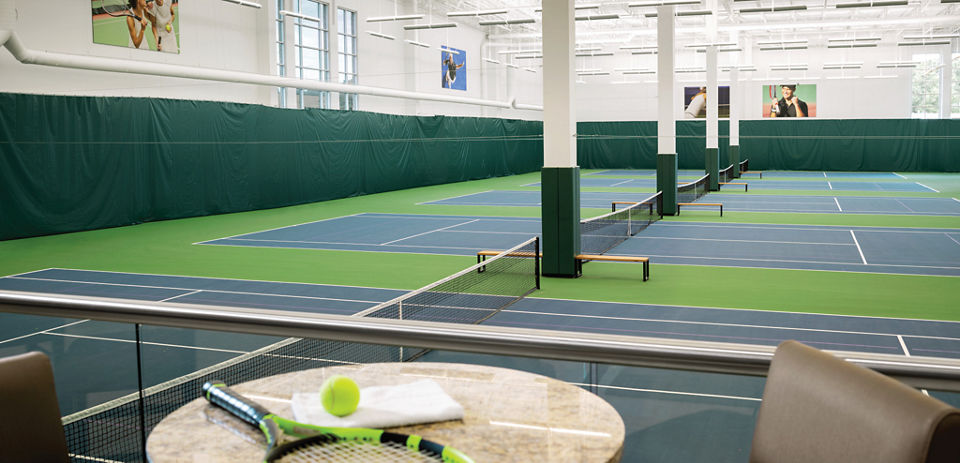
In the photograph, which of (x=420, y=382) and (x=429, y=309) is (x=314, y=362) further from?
(x=429, y=309)

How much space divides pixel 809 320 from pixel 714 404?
27.7 feet

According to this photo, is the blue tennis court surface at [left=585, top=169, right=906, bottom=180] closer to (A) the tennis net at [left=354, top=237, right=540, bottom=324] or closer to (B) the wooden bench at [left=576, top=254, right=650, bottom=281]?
(B) the wooden bench at [left=576, top=254, right=650, bottom=281]

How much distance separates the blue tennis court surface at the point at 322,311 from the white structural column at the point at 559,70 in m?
3.18

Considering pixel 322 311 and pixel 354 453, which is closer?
pixel 354 453

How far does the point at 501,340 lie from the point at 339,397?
0.52 m

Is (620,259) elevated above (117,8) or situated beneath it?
situated beneath

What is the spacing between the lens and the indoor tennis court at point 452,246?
7.40 ft

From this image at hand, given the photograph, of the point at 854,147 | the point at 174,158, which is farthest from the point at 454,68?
the point at 854,147

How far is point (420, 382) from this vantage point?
2469 millimetres

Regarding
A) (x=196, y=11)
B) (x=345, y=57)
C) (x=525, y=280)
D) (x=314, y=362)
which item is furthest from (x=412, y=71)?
(x=314, y=362)

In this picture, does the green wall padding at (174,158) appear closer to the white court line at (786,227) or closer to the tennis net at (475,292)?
the tennis net at (475,292)

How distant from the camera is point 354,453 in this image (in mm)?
1966

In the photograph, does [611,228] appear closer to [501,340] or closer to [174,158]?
[174,158]

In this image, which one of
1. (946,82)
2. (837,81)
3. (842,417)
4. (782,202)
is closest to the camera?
(842,417)
